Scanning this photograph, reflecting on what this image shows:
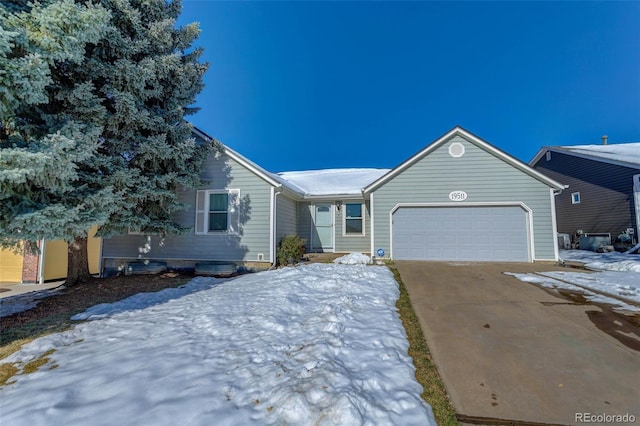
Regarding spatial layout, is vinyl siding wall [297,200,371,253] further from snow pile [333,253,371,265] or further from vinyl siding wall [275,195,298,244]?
snow pile [333,253,371,265]

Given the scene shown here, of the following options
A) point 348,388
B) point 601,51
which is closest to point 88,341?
point 348,388

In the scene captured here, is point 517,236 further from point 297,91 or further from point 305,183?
point 297,91

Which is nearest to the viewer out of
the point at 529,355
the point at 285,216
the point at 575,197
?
the point at 529,355

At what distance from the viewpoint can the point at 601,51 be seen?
76.1 feet

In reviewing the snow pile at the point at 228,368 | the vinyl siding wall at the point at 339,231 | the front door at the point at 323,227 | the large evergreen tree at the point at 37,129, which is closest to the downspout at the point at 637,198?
the vinyl siding wall at the point at 339,231

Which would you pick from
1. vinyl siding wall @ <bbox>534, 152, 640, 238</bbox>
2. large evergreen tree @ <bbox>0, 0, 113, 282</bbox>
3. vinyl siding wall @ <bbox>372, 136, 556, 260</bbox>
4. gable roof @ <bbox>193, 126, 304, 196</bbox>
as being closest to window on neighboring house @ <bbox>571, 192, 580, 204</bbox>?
vinyl siding wall @ <bbox>534, 152, 640, 238</bbox>

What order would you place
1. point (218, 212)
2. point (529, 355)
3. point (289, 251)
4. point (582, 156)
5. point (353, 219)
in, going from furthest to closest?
point (582, 156) < point (353, 219) < point (218, 212) < point (289, 251) < point (529, 355)

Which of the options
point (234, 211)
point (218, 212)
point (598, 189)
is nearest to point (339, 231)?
point (234, 211)

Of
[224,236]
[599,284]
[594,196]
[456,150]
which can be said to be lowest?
[599,284]

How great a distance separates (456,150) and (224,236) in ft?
29.9

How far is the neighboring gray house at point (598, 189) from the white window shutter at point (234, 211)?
1734 centimetres

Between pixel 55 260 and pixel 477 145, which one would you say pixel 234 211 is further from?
pixel 477 145

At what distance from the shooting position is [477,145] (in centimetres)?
1045

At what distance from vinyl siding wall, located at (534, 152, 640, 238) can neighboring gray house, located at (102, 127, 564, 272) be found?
7081 mm
